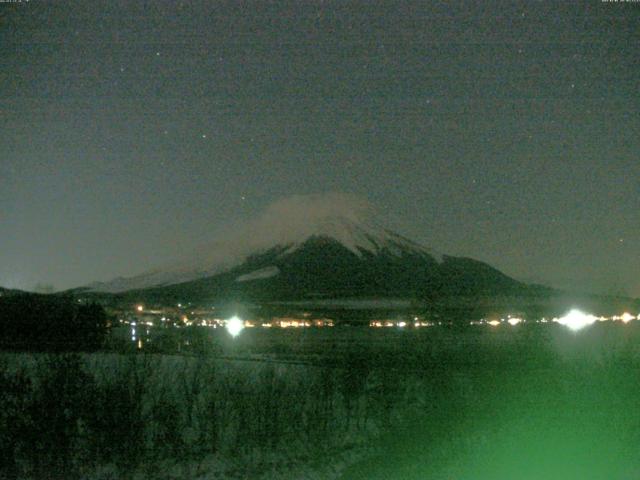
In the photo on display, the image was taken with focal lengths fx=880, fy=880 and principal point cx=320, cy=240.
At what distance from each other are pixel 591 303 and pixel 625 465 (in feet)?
233

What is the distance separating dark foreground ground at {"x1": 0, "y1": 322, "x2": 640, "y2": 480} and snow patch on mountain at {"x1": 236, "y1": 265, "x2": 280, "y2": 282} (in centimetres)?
8957

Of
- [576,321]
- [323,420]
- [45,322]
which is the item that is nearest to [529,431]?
[323,420]

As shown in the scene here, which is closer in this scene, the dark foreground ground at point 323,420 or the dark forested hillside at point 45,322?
the dark foreground ground at point 323,420

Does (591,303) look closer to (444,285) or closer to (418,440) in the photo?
(444,285)

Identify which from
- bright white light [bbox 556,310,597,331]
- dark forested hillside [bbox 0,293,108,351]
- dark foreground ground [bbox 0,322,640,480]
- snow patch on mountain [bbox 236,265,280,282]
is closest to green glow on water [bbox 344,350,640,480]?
dark foreground ground [bbox 0,322,640,480]

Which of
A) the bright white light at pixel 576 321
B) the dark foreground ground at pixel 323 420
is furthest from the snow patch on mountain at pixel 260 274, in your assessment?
the dark foreground ground at pixel 323 420

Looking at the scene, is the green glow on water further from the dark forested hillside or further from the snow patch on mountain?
the snow patch on mountain

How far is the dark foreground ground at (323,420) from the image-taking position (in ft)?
32.3

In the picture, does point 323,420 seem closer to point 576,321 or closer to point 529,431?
point 529,431

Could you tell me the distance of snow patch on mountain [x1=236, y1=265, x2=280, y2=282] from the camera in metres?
104

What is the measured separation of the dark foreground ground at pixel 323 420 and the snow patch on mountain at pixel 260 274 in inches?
3526

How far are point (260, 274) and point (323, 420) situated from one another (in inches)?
3697

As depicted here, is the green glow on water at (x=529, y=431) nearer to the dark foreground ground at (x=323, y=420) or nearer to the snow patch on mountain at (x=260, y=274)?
the dark foreground ground at (x=323, y=420)

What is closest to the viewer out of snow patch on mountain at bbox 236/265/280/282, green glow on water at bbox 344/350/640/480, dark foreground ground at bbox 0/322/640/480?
dark foreground ground at bbox 0/322/640/480
